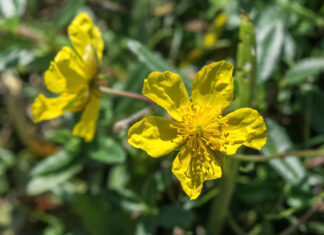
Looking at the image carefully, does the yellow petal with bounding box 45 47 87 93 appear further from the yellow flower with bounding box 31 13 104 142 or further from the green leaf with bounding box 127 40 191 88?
the green leaf with bounding box 127 40 191 88

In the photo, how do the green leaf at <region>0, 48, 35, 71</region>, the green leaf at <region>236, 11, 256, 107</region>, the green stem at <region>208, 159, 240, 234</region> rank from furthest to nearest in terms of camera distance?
1. the green leaf at <region>0, 48, 35, 71</region>
2. the green stem at <region>208, 159, 240, 234</region>
3. the green leaf at <region>236, 11, 256, 107</region>

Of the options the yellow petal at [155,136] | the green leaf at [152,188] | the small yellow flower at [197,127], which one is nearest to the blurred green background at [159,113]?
the green leaf at [152,188]

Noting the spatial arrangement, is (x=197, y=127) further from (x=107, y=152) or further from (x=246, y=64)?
(x=107, y=152)

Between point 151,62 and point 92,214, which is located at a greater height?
point 151,62

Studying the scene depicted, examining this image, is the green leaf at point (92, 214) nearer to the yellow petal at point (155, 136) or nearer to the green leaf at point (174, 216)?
the green leaf at point (174, 216)

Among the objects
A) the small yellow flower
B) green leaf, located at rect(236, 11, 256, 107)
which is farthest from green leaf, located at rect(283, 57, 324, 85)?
the small yellow flower

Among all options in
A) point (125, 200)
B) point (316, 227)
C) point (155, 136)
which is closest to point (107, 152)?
point (125, 200)
